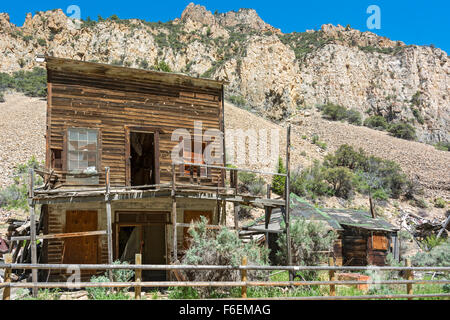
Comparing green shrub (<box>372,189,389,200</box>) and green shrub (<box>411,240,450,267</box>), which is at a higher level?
green shrub (<box>372,189,389,200</box>)

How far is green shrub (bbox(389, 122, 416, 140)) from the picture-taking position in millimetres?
54281

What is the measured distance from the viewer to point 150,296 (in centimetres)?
1125

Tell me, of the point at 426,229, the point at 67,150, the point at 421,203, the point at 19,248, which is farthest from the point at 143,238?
the point at 421,203

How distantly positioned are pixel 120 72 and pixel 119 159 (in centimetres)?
282

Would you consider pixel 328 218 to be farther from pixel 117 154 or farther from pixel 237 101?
pixel 237 101

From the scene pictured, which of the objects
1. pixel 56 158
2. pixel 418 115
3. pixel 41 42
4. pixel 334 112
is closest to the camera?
pixel 56 158

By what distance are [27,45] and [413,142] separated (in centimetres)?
4942

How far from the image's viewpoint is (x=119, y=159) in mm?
14906

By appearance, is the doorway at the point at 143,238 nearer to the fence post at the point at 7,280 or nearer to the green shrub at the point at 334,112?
the fence post at the point at 7,280

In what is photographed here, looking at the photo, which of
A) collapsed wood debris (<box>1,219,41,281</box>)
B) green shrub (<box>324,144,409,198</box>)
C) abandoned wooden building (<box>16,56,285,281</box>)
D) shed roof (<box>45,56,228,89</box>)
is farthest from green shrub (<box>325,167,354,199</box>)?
collapsed wood debris (<box>1,219,41,281</box>)

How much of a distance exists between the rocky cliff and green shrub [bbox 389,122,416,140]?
12.0ft

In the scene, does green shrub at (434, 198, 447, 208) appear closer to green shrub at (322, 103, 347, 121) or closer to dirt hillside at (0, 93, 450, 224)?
dirt hillside at (0, 93, 450, 224)
